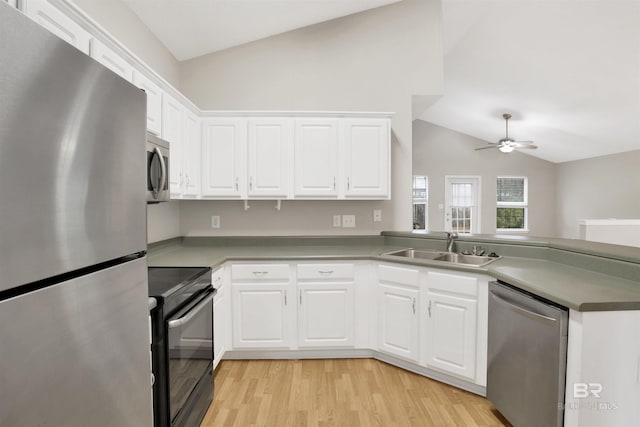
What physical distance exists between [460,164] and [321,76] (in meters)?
5.64

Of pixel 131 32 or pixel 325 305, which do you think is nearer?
pixel 131 32

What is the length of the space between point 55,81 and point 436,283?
92.7 inches

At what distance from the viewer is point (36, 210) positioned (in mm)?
580

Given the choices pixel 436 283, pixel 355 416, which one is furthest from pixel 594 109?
pixel 355 416

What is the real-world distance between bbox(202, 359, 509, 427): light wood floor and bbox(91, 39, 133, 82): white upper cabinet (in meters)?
2.05

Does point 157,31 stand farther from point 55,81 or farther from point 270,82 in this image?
point 55,81

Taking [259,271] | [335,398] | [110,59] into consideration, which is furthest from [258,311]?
[110,59]

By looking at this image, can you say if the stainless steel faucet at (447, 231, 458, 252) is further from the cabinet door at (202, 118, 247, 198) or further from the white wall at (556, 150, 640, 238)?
the white wall at (556, 150, 640, 238)

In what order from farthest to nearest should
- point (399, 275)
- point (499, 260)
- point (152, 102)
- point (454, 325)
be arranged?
point (399, 275), point (499, 260), point (454, 325), point (152, 102)

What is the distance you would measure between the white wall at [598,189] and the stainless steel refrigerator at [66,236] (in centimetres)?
850

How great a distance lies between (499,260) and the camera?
2.49 meters

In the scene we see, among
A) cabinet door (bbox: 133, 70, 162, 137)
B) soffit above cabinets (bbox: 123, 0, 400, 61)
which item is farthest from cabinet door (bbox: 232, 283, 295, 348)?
soffit above cabinets (bbox: 123, 0, 400, 61)

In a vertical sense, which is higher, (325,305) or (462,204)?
(462,204)

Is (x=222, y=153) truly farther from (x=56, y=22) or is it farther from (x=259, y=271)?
(x=56, y=22)
